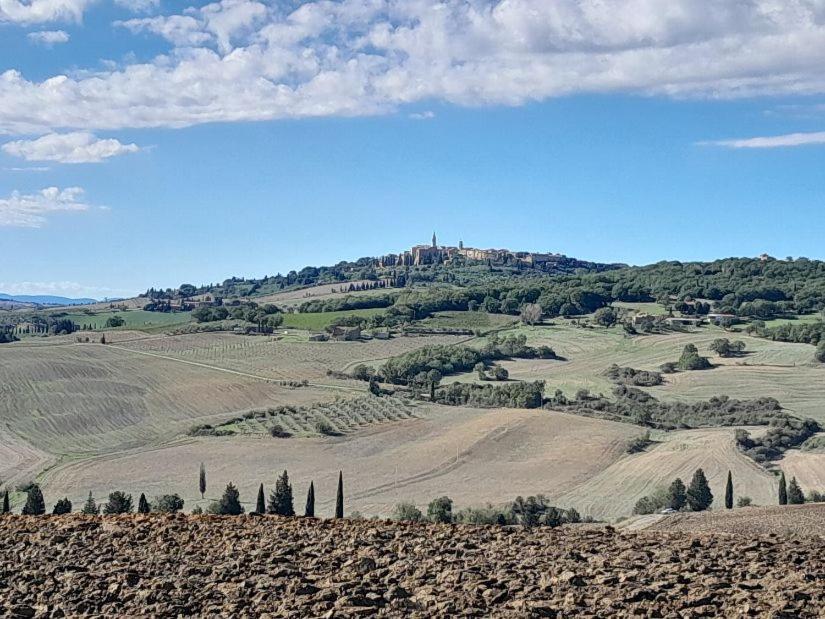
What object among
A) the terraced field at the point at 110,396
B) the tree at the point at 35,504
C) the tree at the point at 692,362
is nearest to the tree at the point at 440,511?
the tree at the point at 35,504

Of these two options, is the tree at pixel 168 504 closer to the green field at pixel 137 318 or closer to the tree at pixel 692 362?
the tree at pixel 692 362

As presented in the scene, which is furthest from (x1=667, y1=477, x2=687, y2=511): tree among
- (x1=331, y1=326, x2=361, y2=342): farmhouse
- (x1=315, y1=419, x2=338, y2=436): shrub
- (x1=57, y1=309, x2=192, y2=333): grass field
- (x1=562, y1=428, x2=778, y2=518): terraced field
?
(x1=57, y1=309, x2=192, y2=333): grass field

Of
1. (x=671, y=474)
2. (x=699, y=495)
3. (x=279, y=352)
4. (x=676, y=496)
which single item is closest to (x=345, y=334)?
(x=279, y=352)

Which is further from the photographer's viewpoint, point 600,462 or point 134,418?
point 134,418

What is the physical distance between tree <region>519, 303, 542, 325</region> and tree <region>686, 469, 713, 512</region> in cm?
8016

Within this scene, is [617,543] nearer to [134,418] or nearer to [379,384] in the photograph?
[134,418]

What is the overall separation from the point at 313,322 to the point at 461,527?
109 metres

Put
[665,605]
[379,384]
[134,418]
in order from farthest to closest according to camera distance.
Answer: [379,384], [134,418], [665,605]

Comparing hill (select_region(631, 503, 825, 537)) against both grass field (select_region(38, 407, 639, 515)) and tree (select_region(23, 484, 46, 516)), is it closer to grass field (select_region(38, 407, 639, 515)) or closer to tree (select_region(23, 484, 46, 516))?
grass field (select_region(38, 407, 639, 515))

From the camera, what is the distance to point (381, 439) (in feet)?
217

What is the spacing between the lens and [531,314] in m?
125

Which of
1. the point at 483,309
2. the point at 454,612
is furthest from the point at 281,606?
the point at 483,309

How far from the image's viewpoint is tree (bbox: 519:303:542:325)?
12356cm

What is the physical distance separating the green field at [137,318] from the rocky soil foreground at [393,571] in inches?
4514
